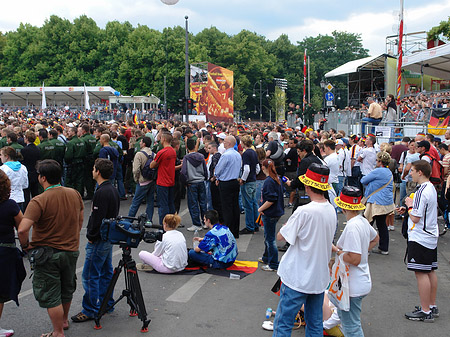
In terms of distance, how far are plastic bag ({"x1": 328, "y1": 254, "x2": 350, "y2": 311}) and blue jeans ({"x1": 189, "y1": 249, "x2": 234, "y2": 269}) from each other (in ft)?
9.69

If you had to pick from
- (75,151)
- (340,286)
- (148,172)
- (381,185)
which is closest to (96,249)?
(340,286)

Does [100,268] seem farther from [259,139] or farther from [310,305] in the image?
[259,139]

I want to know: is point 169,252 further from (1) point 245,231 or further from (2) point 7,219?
(1) point 245,231

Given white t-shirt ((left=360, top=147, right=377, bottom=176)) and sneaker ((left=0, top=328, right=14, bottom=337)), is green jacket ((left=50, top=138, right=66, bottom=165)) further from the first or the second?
white t-shirt ((left=360, top=147, right=377, bottom=176))

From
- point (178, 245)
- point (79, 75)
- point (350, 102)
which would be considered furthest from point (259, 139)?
point (79, 75)

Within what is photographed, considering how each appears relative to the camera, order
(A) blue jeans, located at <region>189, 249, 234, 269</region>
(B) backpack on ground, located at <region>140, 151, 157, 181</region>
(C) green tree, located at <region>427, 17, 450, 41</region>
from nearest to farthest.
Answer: (A) blue jeans, located at <region>189, 249, 234, 269</region>
(B) backpack on ground, located at <region>140, 151, 157, 181</region>
(C) green tree, located at <region>427, 17, 450, 41</region>

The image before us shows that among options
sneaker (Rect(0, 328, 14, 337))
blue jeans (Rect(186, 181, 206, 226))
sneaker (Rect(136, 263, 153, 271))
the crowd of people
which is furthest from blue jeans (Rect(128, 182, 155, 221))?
sneaker (Rect(0, 328, 14, 337))

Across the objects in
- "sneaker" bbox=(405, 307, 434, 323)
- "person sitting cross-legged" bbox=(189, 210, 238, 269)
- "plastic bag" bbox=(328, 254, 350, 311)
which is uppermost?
"plastic bag" bbox=(328, 254, 350, 311)

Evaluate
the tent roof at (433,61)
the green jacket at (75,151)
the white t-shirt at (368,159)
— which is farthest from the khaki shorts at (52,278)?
the tent roof at (433,61)

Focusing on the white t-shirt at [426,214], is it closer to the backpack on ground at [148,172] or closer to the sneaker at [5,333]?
the sneaker at [5,333]

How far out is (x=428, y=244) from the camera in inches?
211

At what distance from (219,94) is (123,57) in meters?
32.8

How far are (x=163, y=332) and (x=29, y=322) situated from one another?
5.07 feet

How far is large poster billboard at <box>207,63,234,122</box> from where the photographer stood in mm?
36375
